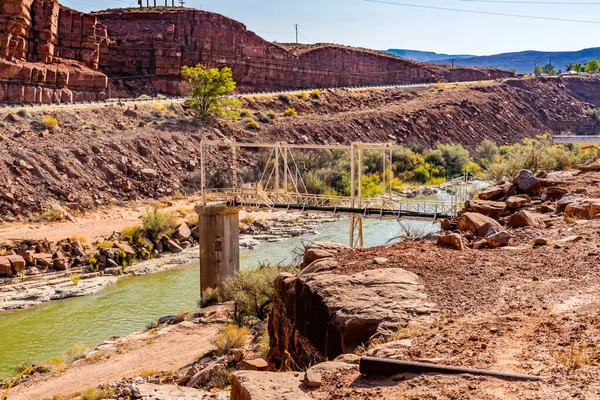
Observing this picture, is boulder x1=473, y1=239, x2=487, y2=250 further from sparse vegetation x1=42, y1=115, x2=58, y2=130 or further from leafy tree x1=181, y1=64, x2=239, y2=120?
leafy tree x1=181, y1=64, x2=239, y2=120

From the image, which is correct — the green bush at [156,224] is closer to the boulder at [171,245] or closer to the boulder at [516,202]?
the boulder at [171,245]

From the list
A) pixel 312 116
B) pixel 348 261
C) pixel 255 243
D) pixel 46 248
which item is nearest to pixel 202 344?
pixel 348 261

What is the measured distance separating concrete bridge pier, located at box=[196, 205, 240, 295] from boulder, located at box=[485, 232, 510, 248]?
1385 cm

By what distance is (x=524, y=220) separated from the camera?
634 inches

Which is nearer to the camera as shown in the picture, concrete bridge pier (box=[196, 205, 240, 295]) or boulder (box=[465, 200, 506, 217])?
boulder (box=[465, 200, 506, 217])

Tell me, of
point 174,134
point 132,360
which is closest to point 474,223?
point 132,360

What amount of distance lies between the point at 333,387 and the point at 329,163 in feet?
143

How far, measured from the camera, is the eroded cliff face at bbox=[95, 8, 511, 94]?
66.9 metres

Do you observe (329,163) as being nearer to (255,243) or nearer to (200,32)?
(255,243)

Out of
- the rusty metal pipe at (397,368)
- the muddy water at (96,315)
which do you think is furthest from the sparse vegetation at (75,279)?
the rusty metal pipe at (397,368)

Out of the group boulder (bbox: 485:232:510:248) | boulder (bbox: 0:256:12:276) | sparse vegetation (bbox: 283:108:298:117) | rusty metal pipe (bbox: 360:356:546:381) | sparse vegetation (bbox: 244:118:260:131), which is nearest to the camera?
rusty metal pipe (bbox: 360:356:546:381)

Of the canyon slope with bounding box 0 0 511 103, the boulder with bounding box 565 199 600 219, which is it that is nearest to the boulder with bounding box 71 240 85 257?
the boulder with bounding box 565 199 600 219

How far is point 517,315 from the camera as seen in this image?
32.0ft

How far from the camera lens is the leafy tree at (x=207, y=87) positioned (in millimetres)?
52906
